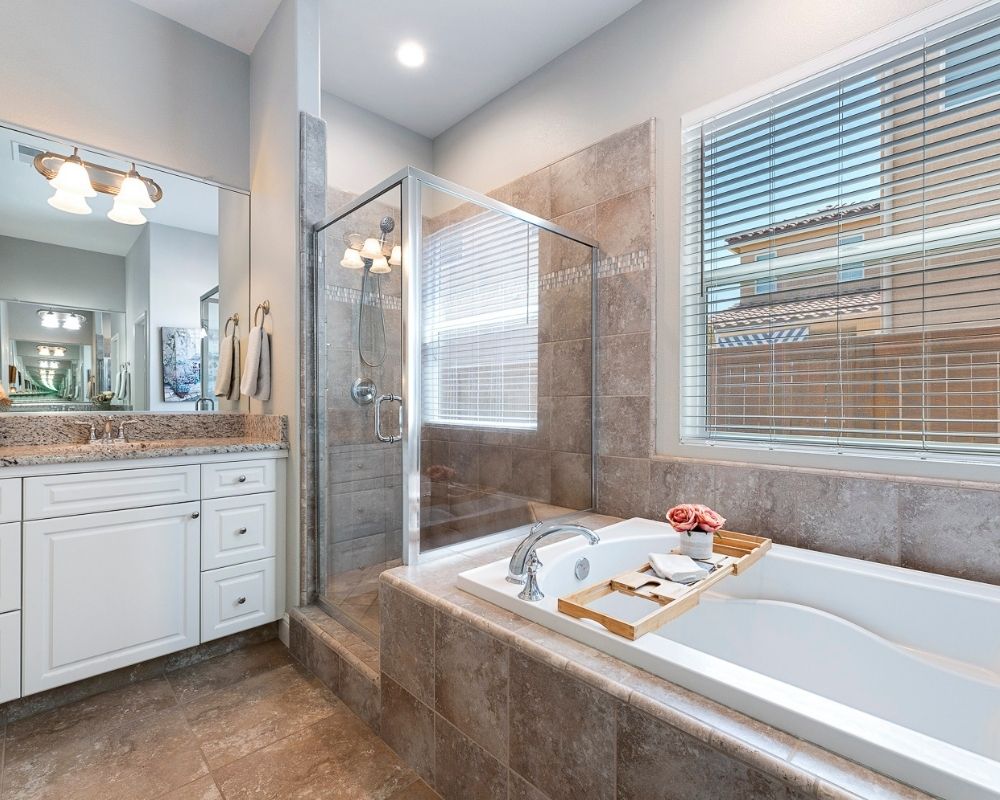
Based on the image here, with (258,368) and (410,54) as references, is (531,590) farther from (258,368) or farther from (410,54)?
(410,54)

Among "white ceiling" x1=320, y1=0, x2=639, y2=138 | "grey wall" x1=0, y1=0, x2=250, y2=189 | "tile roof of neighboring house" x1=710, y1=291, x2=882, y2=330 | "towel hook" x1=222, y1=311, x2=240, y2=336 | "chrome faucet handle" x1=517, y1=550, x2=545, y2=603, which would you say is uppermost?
"white ceiling" x1=320, y1=0, x2=639, y2=138

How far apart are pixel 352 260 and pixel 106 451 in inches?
45.4

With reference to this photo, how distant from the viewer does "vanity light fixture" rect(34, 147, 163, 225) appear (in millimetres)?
2102

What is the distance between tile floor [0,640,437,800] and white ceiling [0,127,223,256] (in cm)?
188

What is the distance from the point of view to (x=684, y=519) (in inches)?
63.9

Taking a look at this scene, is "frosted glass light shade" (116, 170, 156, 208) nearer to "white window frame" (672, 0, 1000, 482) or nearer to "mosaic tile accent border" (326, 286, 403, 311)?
"mosaic tile accent border" (326, 286, 403, 311)

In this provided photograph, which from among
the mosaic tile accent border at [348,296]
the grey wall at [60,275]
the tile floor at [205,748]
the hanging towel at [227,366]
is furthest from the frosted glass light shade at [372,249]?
the tile floor at [205,748]

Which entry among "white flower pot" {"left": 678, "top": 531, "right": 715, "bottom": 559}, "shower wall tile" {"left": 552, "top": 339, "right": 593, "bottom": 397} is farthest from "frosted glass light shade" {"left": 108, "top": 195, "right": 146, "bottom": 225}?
"white flower pot" {"left": 678, "top": 531, "right": 715, "bottom": 559}

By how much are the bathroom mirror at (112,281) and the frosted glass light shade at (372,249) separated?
98 centimetres

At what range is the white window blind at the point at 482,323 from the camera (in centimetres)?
188

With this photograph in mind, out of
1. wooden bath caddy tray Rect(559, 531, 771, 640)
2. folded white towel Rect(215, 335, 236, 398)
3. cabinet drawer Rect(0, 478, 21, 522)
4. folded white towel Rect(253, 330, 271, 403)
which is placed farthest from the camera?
folded white towel Rect(215, 335, 236, 398)

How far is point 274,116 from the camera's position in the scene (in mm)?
2393

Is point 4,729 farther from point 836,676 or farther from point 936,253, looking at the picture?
point 936,253

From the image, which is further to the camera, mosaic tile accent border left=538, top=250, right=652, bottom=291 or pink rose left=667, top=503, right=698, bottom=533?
mosaic tile accent border left=538, top=250, right=652, bottom=291
